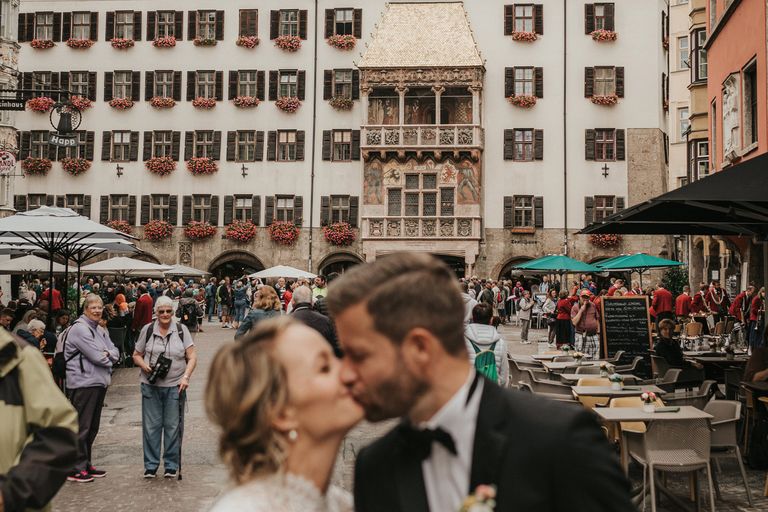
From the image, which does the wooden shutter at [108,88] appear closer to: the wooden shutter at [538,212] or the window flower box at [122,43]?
the window flower box at [122,43]

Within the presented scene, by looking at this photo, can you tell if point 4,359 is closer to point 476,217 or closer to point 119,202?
point 476,217

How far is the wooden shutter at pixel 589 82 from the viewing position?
38781 mm

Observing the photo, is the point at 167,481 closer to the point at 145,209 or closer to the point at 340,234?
the point at 340,234

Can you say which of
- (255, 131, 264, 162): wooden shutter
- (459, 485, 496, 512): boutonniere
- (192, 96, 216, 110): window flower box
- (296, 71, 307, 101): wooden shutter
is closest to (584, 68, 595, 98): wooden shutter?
(296, 71, 307, 101): wooden shutter

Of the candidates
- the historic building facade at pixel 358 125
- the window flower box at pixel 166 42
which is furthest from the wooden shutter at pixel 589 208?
the window flower box at pixel 166 42

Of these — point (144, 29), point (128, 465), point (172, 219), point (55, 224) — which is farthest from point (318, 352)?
point (144, 29)

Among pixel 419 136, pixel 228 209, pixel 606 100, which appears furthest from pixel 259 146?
pixel 606 100

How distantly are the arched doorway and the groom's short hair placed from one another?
3792 centimetres

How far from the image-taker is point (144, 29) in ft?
134

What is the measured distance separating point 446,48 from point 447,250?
8.90 m

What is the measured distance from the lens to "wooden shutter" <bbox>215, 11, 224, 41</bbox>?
40438mm

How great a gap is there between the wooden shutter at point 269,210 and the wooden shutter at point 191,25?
26.7ft

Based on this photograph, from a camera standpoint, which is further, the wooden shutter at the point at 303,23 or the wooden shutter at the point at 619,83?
the wooden shutter at the point at 303,23

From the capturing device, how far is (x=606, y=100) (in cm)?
3850
